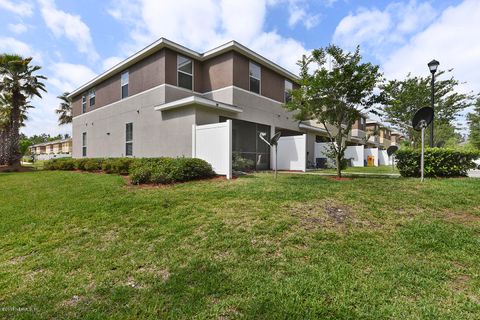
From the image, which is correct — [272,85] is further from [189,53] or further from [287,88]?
[189,53]

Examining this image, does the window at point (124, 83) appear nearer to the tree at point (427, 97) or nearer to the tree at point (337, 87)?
the tree at point (337, 87)

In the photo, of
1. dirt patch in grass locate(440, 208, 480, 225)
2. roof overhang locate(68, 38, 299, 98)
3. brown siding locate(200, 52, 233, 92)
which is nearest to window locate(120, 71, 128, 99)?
roof overhang locate(68, 38, 299, 98)

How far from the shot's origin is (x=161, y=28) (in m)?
12.2

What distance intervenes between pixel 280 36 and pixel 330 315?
14.0 m

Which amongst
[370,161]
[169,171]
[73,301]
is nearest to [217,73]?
[169,171]

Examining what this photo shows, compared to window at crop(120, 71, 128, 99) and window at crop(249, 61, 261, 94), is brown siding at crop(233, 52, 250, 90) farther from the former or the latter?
window at crop(120, 71, 128, 99)

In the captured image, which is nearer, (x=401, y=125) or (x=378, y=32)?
(x=378, y=32)

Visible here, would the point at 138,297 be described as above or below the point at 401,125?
below

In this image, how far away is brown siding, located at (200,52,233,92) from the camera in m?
12.6

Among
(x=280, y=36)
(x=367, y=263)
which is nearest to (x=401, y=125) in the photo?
(x=280, y=36)

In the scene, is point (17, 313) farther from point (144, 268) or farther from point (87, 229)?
point (87, 229)

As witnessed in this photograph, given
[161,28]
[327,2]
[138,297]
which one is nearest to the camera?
[138,297]

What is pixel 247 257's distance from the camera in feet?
10.9

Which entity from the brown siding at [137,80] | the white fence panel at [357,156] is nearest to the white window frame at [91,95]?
the brown siding at [137,80]
